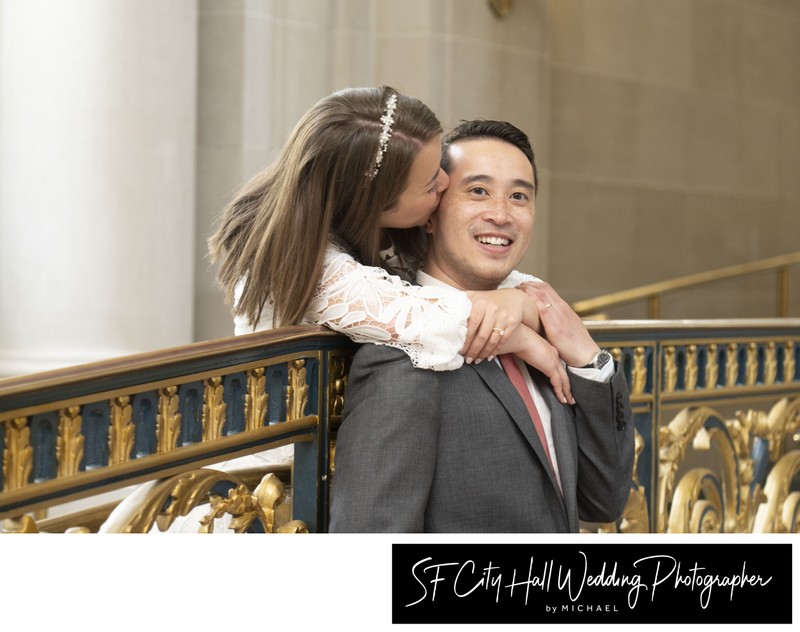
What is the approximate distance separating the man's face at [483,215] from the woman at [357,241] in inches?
5.1

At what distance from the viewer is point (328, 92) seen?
619cm

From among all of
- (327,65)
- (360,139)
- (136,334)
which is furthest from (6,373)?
(360,139)

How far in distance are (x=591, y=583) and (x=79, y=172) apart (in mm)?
3401

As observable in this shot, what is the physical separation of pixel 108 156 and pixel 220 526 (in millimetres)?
2791

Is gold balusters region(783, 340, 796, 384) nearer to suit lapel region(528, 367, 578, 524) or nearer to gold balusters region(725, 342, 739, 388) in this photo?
gold balusters region(725, 342, 739, 388)

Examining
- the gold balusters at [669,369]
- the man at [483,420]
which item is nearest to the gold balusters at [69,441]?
the man at [483,420]

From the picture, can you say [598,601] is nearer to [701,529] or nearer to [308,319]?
[308,319]

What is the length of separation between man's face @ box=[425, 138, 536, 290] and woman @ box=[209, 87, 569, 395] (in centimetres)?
13

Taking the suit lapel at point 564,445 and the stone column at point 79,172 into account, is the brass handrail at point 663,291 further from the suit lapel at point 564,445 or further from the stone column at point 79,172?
the suit lapel at point 564,445

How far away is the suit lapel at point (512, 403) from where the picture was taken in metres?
2.32

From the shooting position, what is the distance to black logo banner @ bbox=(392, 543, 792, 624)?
2.13 metres

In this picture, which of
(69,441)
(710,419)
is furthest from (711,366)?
(69,441)

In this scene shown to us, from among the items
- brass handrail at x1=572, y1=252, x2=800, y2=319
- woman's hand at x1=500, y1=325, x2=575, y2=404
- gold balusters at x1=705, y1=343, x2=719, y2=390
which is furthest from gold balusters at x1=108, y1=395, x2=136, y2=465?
brass handrail at x1=572, y1=252, x2=800, y2=319

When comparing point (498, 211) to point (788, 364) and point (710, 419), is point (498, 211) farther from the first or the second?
point (788, 364)
